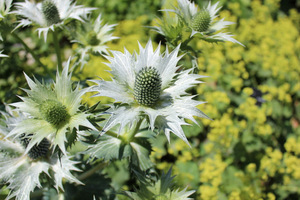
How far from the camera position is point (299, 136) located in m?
2.58

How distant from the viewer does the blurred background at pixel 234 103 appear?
2.08 meters

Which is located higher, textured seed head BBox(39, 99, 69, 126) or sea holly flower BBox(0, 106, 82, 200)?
textured seed head BBox(39, 99, 69, 126)

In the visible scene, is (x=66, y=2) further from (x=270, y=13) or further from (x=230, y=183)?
(x=270, y=13)

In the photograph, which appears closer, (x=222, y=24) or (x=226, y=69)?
(x=222, y=24)

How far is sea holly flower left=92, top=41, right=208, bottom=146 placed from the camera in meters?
1.00

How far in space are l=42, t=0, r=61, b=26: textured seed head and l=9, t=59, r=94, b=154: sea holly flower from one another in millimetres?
492

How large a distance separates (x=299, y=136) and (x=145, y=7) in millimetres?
2644

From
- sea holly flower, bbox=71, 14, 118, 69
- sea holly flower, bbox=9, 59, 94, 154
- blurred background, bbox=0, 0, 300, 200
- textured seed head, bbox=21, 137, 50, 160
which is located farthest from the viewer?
blurred background, bbox=0, 0, 300, 200

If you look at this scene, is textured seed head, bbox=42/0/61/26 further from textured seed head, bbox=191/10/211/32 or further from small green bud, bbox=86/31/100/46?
textured seed head, bbox=191/10/211/32

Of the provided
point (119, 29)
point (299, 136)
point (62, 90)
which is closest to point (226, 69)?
point (299, 136)

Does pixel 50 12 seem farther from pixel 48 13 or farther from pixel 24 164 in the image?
pixel 24 164

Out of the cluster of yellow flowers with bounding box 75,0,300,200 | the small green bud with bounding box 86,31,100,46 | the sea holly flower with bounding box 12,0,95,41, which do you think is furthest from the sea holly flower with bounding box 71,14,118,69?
the cluster of yellow flowers with bounding box 75,0,300,200

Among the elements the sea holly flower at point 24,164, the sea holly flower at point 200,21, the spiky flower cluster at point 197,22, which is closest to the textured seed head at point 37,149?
the sea holly flower at point 24,164

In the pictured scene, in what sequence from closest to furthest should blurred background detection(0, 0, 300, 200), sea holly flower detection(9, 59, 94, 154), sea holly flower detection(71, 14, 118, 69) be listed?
sea holly flower detection(9, 59, 94, 154)
sea holly flower detection(71, 14, 118, 69)
blurred background detection(0, 0, 300, 200)
